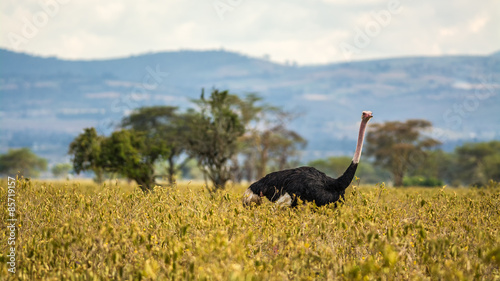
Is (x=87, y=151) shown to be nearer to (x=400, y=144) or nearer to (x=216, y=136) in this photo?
(x=216, y=136)

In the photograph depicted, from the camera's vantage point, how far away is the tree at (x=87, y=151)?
21.6m

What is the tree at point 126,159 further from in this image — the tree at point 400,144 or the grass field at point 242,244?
the tree at point 400,144

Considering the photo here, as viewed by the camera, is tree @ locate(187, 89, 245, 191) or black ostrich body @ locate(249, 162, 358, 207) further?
tree @ locate(187, 89, 245, 191)

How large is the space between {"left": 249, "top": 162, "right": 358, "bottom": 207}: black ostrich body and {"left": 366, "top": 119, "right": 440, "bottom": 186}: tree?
45028 mm

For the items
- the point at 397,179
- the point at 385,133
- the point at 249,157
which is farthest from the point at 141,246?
the point at 249,157

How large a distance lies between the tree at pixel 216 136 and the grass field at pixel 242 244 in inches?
401

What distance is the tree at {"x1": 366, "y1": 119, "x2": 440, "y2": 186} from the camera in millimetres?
57812

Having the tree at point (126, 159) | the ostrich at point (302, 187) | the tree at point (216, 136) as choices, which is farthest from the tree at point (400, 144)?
the ostrich at point (302, 187)

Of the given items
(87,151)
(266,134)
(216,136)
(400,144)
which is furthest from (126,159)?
(400,144)

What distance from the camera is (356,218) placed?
803cm

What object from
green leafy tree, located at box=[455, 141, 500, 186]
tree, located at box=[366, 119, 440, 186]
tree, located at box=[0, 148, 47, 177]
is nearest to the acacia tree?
tree, located at box=[366, 119, 440, 186]

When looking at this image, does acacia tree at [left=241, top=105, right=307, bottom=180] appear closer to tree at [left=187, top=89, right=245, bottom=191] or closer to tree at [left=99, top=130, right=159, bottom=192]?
tree at [left=187, top=89, right=245, bottom=191]

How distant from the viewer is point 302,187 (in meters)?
10.3

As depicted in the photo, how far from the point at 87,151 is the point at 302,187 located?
13.8 meters
